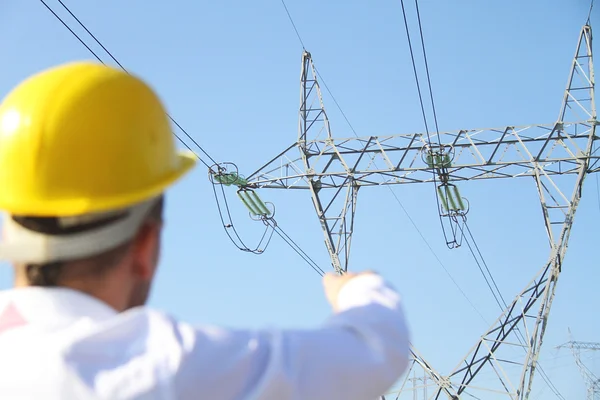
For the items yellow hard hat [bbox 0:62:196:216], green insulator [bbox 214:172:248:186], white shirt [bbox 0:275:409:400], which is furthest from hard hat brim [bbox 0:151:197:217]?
green insulator [bbox 214:172:248:186]

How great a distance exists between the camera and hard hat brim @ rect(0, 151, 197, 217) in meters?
1.16

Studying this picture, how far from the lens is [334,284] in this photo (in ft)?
4.43

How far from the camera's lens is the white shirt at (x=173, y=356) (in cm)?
104

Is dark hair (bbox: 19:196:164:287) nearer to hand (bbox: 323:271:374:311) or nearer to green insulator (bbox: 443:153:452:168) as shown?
hand (bbox: 323:271:374:311)

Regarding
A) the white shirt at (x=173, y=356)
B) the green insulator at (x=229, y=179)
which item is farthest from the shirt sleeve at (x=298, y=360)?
the green insulator at (x=229, y=179)

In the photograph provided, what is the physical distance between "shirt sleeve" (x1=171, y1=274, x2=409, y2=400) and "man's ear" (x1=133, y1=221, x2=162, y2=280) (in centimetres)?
18

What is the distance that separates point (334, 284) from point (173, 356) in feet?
1.26

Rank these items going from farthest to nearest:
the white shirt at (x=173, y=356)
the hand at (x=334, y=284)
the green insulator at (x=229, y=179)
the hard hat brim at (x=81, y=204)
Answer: the green insulator at (x=229, y=179) < the hand at (x=334, y=284) < the hard hat brim at (x=81, y=204) < the white shirt at (x=173, y=356)

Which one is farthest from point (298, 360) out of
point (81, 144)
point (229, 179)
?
point (229, 179)

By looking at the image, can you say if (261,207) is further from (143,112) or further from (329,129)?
(143,112)

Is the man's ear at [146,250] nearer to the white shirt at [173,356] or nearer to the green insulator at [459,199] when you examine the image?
the white shirt at [173,356]

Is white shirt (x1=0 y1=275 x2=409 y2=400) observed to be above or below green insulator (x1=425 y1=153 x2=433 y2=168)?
below

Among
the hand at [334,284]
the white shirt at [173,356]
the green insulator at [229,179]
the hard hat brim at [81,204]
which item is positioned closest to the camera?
the white shirt at [173,356]

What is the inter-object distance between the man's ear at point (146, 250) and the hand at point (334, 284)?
285mm
